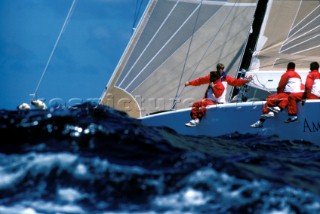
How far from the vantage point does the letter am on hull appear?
8875 mm

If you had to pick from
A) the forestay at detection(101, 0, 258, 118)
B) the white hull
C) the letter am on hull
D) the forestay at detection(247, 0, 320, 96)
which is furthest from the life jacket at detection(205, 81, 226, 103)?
the forestay at detection(101, 0, 258, 118)

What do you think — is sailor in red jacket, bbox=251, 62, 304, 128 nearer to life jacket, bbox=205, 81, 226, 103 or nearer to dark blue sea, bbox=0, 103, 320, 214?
life jacket, bbox=205, 81, 226, 103

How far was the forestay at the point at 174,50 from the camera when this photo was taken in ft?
31.6

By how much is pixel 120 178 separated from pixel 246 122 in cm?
437

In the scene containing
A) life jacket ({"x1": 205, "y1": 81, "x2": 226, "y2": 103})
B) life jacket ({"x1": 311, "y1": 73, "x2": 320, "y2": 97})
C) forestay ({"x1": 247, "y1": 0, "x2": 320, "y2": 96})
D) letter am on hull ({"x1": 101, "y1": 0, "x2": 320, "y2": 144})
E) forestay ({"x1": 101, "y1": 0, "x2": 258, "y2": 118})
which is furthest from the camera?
forestay ({"x1": 101, "y1": 0, "x2": 258, "y2": 118})

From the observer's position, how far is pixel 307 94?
6.66 metres

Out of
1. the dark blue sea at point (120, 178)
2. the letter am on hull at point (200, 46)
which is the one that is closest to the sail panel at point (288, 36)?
the letter am on hull at point (200, 46)

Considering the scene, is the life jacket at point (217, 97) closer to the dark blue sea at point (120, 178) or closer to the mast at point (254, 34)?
the mast at point (254, 34)

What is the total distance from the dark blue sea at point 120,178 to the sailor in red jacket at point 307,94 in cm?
281

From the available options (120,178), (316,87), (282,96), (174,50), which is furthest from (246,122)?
(120,178)

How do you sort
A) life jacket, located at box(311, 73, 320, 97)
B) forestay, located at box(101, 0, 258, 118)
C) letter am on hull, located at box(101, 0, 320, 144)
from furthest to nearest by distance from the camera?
forestay, located at box(101, 0, 258, 118) → letter am on hull, located at box(101, 0, 320, 144) → life jacket, located at box(311, 73, 320, 97)

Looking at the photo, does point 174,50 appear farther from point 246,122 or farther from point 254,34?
point 246,122

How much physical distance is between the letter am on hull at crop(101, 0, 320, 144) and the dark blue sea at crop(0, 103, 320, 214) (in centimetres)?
537

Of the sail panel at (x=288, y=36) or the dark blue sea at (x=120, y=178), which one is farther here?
the sail panel at (x=288, y=36)
